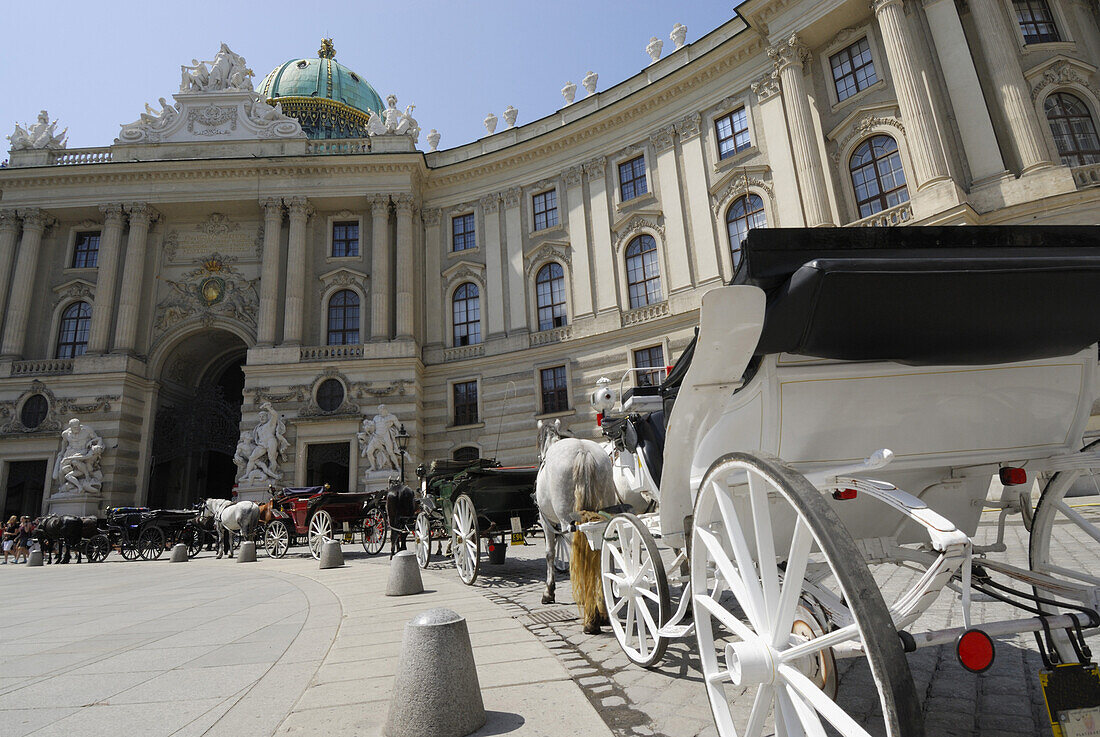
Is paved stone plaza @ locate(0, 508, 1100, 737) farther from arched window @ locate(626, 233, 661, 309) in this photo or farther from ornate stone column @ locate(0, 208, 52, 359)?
ornate stone column @ locate(0, 208, 52, 359)

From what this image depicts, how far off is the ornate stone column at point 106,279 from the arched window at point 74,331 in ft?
2.25

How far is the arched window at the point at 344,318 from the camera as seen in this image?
2764 cm

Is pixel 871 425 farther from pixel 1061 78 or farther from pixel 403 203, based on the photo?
pixel 403 203

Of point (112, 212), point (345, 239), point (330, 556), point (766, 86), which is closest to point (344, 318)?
point (345, 239)

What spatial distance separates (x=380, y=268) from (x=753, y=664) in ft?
89.9

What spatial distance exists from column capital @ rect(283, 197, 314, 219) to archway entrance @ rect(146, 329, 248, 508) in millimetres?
7285

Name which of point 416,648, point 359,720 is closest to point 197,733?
point 359,720

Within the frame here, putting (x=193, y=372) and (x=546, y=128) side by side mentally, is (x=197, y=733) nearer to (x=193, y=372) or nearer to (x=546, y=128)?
(x=546, y=128)

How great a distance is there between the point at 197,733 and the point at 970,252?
178 inches

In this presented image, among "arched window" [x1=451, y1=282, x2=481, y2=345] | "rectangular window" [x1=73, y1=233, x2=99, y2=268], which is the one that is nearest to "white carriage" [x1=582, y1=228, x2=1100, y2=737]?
"arched window" [x1=451, y1=282, x2=481, y2=345]

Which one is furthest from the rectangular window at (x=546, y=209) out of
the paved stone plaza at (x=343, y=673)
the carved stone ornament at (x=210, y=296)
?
the paved stone plaza at (x=343, y=673)

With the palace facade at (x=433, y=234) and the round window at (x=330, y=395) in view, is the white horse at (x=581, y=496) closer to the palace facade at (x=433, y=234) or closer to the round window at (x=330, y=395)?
the palace facade at (x=433, y=234)

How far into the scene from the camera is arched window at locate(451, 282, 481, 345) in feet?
90.8

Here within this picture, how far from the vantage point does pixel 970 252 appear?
8.42ft
